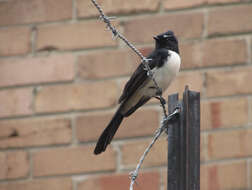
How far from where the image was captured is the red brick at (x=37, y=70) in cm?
214

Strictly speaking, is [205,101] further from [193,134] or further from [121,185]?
[193,134]

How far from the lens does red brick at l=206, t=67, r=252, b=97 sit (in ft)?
6.84

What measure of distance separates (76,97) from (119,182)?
0.38 m

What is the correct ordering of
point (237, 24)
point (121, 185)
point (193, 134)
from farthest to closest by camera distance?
point (237, 24) → point (121, 185) → point (193, 134)

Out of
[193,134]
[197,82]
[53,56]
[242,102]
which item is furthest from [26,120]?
[193,134]

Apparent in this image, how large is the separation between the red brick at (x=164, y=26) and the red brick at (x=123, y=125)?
12.3 inches

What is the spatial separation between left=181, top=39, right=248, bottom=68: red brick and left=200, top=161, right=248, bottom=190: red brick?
1.33ft

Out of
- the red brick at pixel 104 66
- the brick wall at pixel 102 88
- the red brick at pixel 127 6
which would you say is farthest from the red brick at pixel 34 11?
the red brick at pixel 104 66

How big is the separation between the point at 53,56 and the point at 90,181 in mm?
527

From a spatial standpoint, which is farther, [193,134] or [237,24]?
[237,24]

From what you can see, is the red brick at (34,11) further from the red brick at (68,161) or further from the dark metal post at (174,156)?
the dark metal post at (174,156)

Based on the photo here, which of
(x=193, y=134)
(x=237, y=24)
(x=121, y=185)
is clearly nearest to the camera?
(x=193, y=134)

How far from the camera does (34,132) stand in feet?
6.93

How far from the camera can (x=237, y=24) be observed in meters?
2.16
